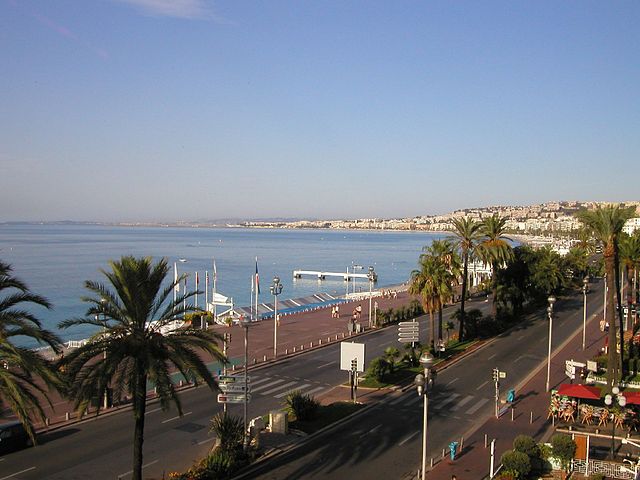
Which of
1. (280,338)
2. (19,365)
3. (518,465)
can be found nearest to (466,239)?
(280,338)

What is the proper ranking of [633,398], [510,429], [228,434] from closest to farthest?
[228,434] → [510,429] → [633,398]

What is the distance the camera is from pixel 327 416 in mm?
24078

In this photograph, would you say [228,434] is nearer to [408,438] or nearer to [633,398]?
[408,438]

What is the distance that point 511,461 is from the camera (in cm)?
1739

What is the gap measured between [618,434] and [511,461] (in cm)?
779

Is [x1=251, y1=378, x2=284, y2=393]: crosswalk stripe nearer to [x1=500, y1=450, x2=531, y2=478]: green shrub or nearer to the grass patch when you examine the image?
the grass patch

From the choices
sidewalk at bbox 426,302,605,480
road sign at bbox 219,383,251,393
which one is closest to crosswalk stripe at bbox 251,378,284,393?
road sign at bbox 219,383,251,393

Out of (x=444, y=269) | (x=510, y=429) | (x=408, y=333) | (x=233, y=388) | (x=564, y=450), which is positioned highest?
(x=444, y=269)

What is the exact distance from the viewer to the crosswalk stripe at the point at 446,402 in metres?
25.8

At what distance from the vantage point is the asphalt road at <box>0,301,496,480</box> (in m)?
18.3

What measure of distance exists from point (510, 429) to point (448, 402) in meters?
4.11

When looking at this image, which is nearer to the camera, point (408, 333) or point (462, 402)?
point (462, 402)

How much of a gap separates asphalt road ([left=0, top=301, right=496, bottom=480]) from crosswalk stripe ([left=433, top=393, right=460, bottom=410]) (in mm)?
1750

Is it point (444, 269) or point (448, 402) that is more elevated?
point (444, 269)
